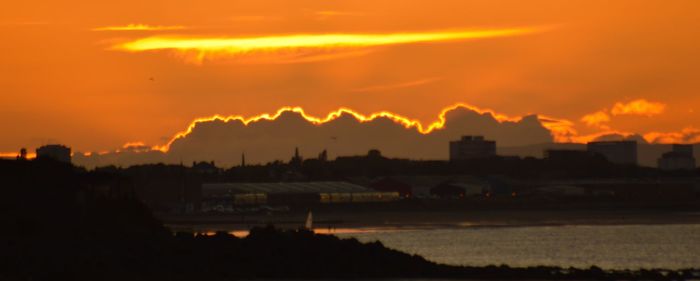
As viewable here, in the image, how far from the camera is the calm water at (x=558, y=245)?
381 ft

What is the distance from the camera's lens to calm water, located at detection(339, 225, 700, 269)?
116062 mm

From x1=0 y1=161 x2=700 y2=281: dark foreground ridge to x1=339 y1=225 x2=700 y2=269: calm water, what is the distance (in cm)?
1412

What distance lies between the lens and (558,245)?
136625mm

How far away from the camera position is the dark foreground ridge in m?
89.3

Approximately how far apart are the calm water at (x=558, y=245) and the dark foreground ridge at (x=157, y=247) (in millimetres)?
14124

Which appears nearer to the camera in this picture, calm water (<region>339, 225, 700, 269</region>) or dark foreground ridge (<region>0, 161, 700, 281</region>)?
dark foreground ridge (<region>0, 161, 700, 281</region>)

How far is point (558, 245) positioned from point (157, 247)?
49218mm

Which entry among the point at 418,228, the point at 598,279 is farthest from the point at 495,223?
the point at 598,279

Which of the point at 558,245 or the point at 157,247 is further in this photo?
the point at 558,245

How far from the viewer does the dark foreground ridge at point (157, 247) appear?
8931 centimetres

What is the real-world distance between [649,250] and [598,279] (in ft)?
104

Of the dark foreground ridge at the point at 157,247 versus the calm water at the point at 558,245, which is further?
the calm water at the point at 558,245

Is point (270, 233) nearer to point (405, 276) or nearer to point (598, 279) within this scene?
point (405, 276)

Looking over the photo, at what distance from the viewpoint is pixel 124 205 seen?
103188 millimetres
